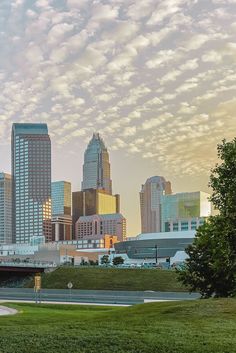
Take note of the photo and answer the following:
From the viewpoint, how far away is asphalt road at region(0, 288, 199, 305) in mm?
76562

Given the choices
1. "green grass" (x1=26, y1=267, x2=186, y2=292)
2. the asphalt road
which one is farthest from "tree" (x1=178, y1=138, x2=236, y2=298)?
"green grass" (x1=26, y1=267, x2=186, y2=292)

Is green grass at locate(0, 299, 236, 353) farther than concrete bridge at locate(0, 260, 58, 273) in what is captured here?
No

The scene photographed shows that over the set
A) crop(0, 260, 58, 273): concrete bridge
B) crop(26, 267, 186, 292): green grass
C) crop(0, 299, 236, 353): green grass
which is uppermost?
crop(0, 299, 236, 353): green grass

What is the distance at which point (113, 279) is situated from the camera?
378 feet

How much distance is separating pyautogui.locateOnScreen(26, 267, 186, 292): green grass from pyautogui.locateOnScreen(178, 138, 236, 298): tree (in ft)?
178

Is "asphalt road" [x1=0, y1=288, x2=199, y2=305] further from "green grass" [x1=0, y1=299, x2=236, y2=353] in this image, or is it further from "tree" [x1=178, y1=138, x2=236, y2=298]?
"green grass" [x1=0, y1=299, x2=236, y2=353]

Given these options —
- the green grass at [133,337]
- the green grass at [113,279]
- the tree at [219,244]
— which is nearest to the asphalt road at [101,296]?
the green grass at [113,279]

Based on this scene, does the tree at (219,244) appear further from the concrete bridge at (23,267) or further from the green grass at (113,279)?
the concrete bridge at (23,267)

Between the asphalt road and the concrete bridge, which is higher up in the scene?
the concrete bridge

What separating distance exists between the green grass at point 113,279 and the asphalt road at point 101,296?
2032cm

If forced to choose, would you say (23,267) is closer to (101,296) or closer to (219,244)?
(101,296)

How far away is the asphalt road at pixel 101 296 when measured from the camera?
7656 cm

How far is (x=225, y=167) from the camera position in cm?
4356

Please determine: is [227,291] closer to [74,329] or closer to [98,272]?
[74,329]
